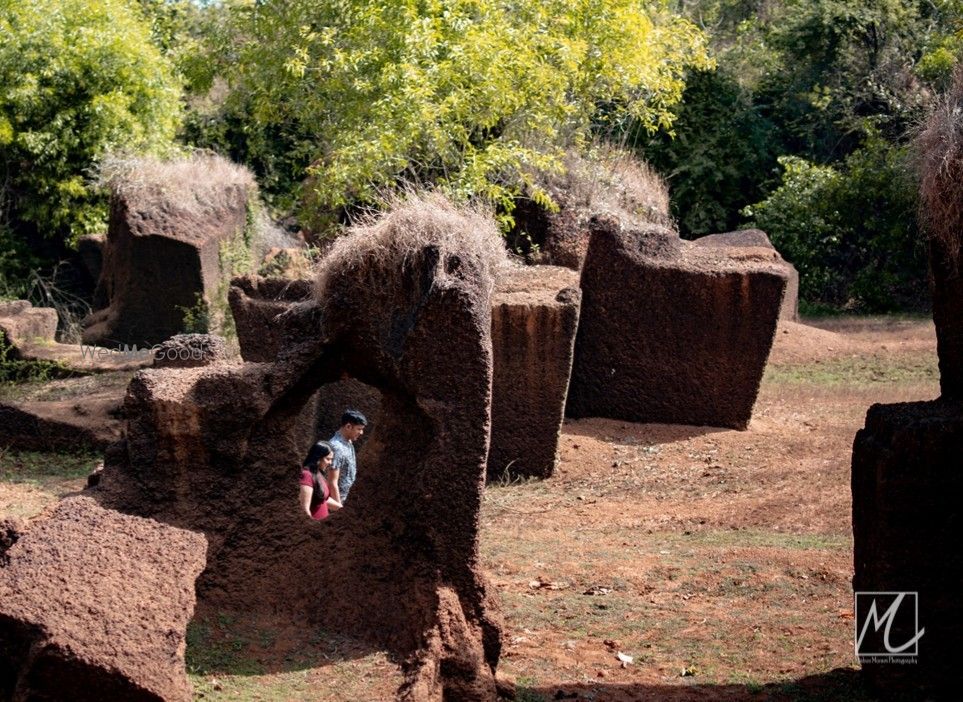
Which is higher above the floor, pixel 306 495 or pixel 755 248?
pixel 755 248

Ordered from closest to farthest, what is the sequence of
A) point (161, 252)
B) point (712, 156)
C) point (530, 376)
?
point (530, 376) < point (161, 252) < point (712, 156)

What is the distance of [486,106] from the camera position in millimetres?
14578

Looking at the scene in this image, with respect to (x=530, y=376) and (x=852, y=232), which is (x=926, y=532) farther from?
(x=852, y=232)

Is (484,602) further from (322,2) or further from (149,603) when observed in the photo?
(322,2)

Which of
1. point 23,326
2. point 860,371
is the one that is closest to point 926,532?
point 860,371

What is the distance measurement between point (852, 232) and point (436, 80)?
10633mm

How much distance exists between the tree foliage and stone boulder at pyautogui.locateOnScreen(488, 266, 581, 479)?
1754 millimetres

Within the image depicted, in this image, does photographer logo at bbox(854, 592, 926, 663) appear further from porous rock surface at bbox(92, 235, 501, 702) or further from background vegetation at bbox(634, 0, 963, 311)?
background vegetation at bbox(634, 0, 963, 311)

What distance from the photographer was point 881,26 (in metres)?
26.0

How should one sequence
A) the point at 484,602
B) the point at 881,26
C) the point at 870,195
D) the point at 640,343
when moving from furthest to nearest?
the point at 881,26 → the point at 870,195 → the point at 640,343 → the point at 484,602

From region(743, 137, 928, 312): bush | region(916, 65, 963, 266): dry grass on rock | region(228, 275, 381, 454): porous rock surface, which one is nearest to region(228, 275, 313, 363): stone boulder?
region(228, 275, 381, 454): porous rock surface

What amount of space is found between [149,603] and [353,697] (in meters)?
1.08

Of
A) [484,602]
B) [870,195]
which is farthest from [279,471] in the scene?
[870,195]

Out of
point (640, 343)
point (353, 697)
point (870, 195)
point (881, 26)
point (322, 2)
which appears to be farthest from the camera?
point (881, 26)
